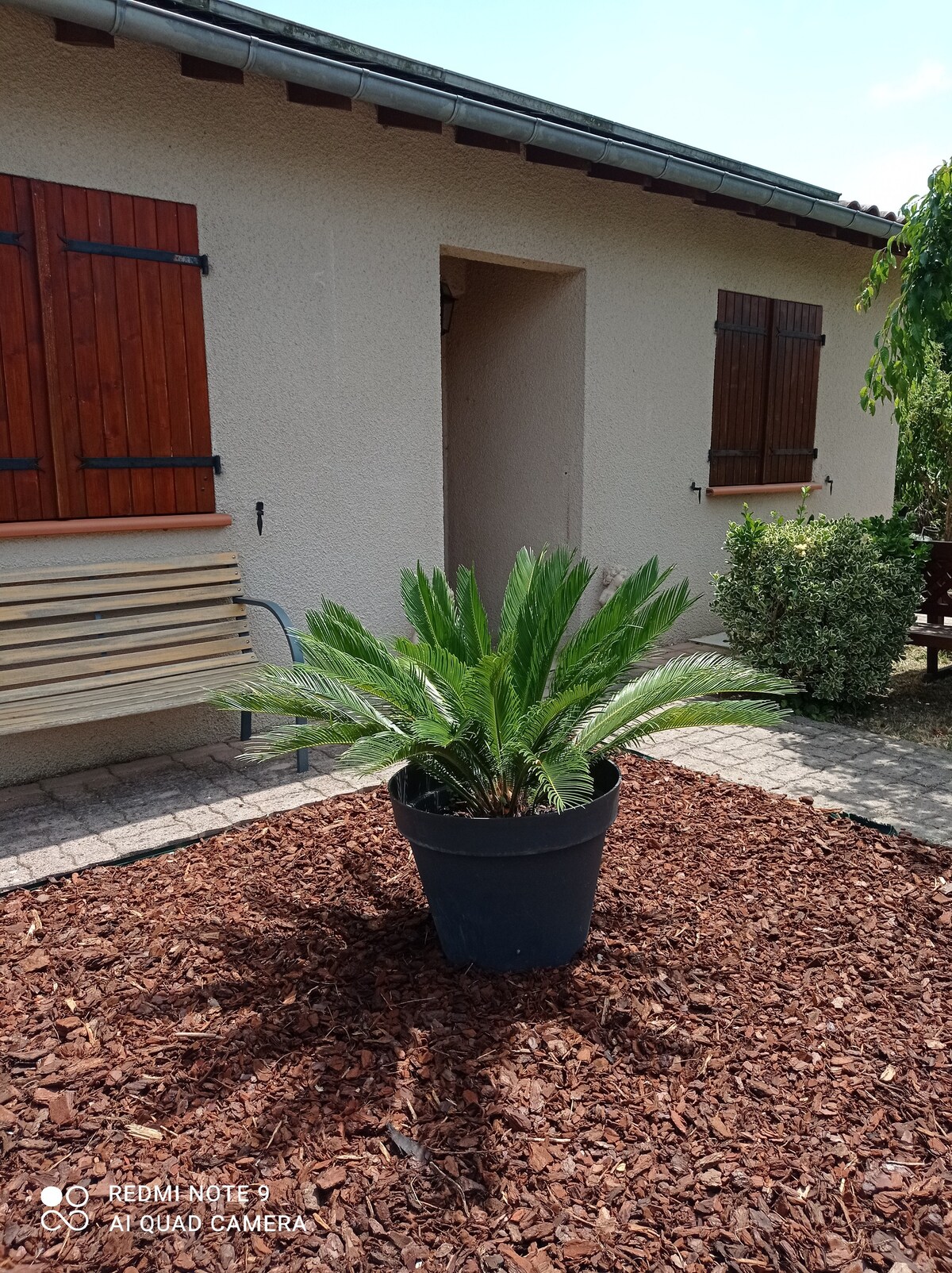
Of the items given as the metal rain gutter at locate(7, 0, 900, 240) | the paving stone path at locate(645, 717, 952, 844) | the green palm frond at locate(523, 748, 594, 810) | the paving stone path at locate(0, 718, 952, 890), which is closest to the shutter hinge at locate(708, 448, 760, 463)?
the metal rain gutter at locate(7, 0, 900, 240)

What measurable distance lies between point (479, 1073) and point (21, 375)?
11.2 feet

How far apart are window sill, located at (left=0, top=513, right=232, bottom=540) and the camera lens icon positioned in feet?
9.37

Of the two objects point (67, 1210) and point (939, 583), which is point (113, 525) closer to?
point (67, 1210)

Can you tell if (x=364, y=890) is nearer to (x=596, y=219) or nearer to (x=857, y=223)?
(x=596, y=219)

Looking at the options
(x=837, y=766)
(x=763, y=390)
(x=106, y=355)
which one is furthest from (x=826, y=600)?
(x=106, y=355)

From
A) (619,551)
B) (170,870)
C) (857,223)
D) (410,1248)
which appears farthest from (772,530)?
(410,1248)

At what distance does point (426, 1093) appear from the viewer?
82.7 inches

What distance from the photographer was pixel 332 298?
4.86m

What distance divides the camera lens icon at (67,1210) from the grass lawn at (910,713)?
14.4ft

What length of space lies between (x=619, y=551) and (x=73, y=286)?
3.90 m

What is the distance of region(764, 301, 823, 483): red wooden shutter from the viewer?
747cm

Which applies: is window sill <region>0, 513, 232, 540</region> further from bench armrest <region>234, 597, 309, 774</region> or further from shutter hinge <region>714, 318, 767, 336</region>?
shutter hinge <region>714, 318, 767, 336</region>

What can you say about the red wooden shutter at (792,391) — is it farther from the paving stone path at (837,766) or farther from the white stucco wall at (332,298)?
the paving stone path at (837,766)

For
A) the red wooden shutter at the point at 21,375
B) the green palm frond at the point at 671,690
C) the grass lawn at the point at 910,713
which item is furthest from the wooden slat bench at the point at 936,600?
the red wooden shutter at the point at 21,375
